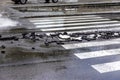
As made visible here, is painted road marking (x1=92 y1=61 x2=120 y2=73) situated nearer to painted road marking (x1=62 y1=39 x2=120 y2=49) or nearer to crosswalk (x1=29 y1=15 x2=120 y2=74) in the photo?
crosswalk (x1=29 y1=15 x2=120 y2=74)

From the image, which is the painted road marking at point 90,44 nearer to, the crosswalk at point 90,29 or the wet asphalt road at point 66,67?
the crosswalk at point 90,29

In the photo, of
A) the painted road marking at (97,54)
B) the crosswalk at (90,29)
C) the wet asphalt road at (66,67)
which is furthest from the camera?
the painted road marking at (97,54)

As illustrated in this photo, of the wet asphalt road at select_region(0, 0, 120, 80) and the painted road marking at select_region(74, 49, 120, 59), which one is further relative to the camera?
the painted road marking at select_region(74, 49, 120, 59)

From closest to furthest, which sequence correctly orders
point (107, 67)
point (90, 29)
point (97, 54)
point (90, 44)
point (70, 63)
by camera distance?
point (107, 67) < point (70, 63) < point (97, 54) < point (90, 44) < point (90, 29)

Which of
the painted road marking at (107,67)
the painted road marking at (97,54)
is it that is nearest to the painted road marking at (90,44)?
the painted road marking at (97,54)

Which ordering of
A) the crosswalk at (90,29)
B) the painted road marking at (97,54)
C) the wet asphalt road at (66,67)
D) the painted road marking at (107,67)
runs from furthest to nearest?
the painted road marking at (97,54), the crosswalk at (90,29), the painted road marking at (107,67), the wet asphalt road at (66,67)

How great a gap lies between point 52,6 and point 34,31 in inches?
451

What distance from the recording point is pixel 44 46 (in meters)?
11.1

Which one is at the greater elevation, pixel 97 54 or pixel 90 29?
pixel 97 54

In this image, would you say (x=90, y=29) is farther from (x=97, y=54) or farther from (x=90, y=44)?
(x=97, y=54)

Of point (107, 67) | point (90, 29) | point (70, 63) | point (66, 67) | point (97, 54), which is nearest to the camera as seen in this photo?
point (66, 67)

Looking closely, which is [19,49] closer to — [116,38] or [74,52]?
[74,52]

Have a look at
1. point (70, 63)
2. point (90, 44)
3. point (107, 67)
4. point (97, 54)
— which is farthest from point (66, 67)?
point (90, 44)

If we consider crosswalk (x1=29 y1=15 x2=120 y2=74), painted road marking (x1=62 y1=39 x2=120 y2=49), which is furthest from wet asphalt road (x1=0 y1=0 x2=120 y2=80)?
painted road marking (x1=62 y1=39 x2=120 y2=49)
